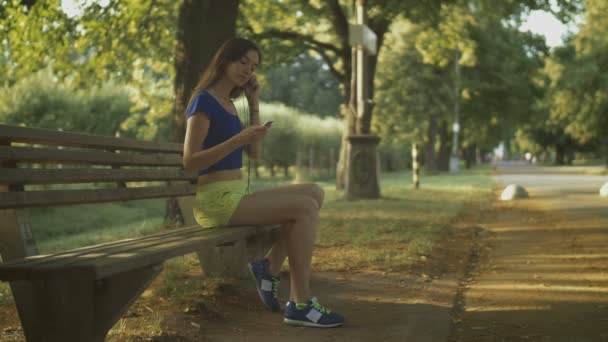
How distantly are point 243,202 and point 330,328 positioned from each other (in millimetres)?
907

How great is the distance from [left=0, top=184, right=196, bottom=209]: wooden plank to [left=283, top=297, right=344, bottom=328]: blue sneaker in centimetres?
117

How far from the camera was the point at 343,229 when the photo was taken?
32.6 feet

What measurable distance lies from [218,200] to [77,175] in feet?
3.00

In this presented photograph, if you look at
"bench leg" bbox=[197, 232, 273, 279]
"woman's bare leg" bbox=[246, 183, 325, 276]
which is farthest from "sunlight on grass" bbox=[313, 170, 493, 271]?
"woman's bare leg" bbox=[246, 183, 325, 276]

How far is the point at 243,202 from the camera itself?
4609 mm

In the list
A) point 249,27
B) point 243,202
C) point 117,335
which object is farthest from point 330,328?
point 249,27

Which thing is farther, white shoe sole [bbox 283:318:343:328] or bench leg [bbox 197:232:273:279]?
bench leg [bbox 197:232:273:279]

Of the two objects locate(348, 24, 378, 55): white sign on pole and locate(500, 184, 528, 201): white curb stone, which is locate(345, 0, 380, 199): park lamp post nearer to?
locate(348, 24, 378, 55): white sign on pole

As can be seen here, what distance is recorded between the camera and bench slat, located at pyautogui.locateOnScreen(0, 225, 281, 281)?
10.1 ft

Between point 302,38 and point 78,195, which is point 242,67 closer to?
point 78,195

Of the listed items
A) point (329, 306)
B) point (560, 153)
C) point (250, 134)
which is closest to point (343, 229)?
point (329, 306)

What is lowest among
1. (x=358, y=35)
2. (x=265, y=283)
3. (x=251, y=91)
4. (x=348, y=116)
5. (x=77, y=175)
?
(x=265, y=283)

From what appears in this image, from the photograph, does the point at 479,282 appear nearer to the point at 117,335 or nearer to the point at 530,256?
the point at 530,256

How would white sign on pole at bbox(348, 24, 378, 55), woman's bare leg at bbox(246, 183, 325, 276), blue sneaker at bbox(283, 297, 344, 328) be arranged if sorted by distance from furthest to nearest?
white sign on pole at bbox(348, 24, 378, 55), woman's bare leg at bbox(246, 183, 325, 276), blue sneaker at bbox(283, 297, 344, 328)
